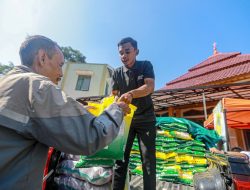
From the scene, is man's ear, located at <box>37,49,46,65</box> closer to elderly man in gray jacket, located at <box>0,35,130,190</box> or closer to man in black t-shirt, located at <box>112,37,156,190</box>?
elderly man in gray jacket, located at <box>0,35,130,190</box>

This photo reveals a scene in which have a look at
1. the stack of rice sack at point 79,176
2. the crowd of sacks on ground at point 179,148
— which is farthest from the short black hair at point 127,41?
the crowd of sacks on ground at point 179,148

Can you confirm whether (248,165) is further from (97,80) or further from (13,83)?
(97,80)

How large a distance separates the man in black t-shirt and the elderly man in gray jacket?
36.5 inches

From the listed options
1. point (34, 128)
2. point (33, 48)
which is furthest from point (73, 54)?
point (34, 128)

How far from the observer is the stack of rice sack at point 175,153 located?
133 inches

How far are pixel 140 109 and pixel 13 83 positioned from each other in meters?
1.43

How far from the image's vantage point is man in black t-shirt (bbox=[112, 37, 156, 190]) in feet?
6.02

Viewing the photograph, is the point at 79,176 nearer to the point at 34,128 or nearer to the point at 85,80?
the point at 34,128

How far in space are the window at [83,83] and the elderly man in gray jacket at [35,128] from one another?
16313 mm

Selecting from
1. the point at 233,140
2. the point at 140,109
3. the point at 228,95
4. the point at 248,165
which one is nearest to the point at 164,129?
the point at 140,109

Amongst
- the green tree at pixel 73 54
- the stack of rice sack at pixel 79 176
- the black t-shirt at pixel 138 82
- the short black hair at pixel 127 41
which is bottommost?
the stack of rice sack at pixel 79 176

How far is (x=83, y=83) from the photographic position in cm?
1703

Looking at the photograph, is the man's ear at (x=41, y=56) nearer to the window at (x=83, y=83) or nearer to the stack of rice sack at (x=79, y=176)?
the stack of rice sack at (x=79, y=176)

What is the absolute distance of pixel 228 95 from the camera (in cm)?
736
